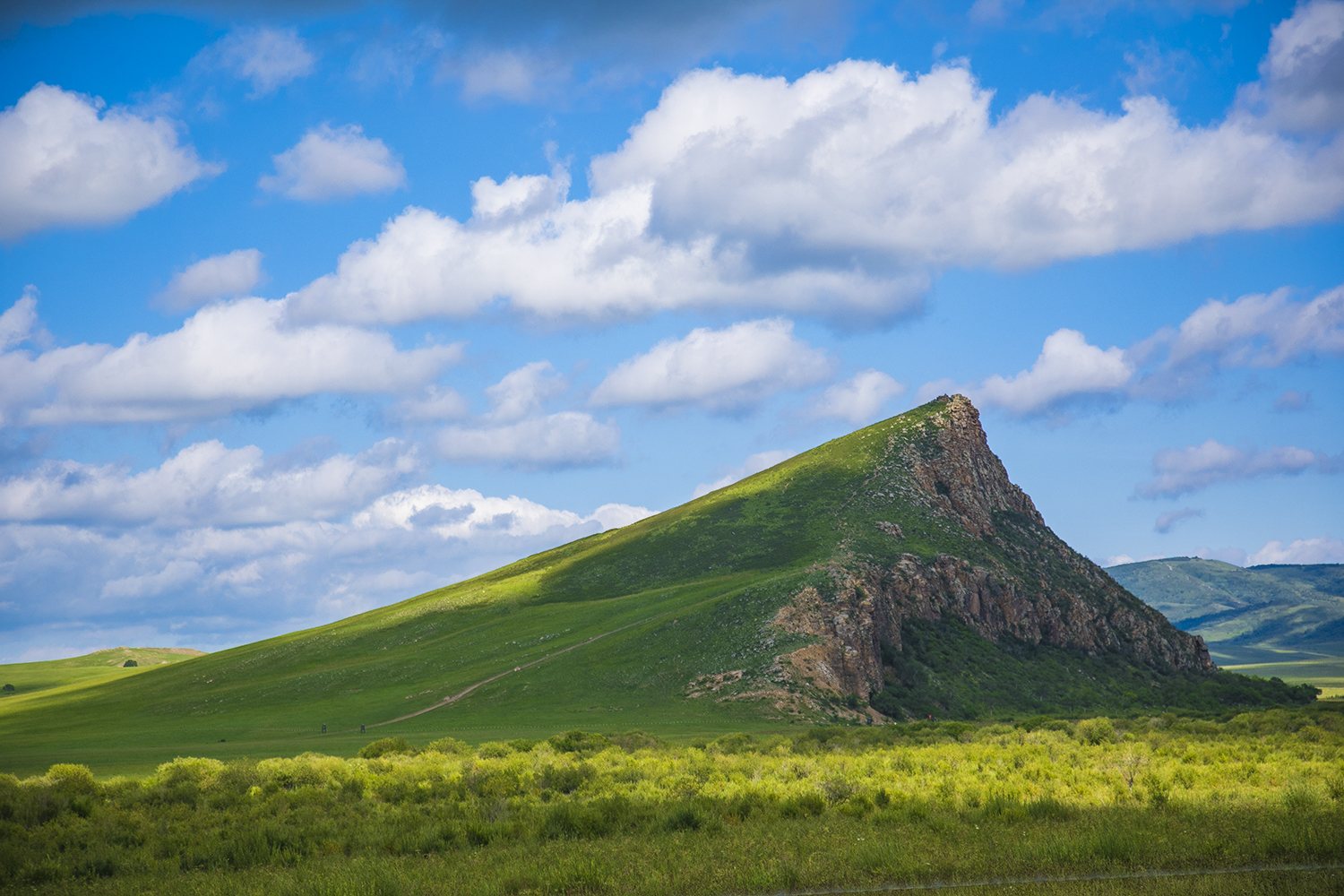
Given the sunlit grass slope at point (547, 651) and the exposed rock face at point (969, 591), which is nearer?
the sunlit grass slope at point (547, 651)

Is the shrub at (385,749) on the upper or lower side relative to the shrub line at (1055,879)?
lower

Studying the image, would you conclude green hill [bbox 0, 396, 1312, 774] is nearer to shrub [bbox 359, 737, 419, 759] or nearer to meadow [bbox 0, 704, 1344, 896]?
shrub [bbox 359, 737, 419, 759]

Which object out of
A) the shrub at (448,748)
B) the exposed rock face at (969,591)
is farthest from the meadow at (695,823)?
the exposed rock face at (969,591)

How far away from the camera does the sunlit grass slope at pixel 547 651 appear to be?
7625 centimetres

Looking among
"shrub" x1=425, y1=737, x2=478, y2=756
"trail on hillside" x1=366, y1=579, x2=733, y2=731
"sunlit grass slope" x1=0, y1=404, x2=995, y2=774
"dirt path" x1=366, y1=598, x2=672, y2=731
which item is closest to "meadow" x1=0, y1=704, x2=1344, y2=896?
"shrub" x1=425, y1=737, x2=478, y2=756

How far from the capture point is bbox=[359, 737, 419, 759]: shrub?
160 ft

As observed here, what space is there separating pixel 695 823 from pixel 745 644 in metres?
66.4

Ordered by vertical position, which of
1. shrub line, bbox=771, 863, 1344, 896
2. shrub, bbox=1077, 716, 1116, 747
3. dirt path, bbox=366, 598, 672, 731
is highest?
shrub line, bbox=771, 863, 1344, 896

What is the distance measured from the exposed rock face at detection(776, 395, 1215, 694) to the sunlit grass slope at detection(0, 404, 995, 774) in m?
3.80

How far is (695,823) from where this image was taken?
25.3m

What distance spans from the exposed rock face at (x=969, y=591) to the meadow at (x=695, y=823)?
165 feet

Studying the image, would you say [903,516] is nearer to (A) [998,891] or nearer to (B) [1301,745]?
(B) [1301,745]

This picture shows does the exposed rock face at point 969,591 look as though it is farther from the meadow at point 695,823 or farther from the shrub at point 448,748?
the meadow at point 695,823

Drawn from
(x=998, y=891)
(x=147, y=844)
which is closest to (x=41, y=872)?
(x=147, y=844)
